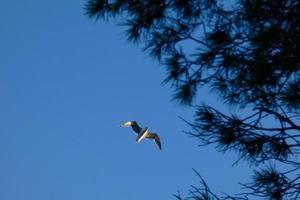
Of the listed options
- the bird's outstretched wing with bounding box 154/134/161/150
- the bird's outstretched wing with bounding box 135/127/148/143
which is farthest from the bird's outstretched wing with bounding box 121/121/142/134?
the bird's outstretched wing with bounding box 154/134/161/150

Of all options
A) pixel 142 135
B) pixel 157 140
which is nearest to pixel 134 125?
pixel 142 135

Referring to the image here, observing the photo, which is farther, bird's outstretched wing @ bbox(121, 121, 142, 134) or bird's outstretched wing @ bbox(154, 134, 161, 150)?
bird's outstretched wing @ bbox(154, 134, 161, 150)

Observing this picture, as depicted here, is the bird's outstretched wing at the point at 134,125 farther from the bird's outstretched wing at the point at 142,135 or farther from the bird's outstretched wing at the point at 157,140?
the bird's outstretched wing at the point at 157,140

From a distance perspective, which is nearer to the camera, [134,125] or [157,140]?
[134,125]

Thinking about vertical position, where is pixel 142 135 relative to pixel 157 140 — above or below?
below

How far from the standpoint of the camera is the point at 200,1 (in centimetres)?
384

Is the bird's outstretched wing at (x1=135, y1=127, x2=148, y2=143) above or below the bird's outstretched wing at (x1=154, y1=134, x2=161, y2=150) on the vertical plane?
below

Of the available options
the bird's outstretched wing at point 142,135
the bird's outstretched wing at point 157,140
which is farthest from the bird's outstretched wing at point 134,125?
the bird's outstretched wing at point 157,140

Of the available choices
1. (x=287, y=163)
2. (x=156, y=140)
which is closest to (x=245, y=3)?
(x=287, y=163)

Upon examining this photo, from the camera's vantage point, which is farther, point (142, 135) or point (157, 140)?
point (157, 140)

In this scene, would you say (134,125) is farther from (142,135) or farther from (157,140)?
(157,140)

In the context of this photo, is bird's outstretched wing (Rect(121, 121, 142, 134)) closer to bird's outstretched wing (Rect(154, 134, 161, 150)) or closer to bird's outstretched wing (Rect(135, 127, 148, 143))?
bird's outstretched wing (Rect(135, 127, 148, 143))

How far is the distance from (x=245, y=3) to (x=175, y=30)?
529 mm

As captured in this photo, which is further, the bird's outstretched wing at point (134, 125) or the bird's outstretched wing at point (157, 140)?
the bird's outstretched wing at point (157, 140)
